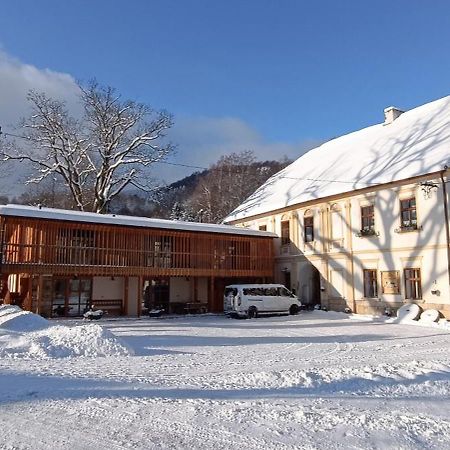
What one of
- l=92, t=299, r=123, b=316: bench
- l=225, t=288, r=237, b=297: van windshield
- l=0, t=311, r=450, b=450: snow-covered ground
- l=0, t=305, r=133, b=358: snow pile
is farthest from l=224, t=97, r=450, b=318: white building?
l=0, t=305, r=133, b=358: snow pile

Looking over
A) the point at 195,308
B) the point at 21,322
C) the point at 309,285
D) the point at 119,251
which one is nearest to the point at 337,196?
the point at 309,285

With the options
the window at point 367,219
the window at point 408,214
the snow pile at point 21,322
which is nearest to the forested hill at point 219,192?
the window at point 367,219

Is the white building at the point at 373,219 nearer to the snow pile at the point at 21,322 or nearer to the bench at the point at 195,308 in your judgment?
the bench at the point at 195,308

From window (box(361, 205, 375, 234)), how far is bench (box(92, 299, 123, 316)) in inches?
494

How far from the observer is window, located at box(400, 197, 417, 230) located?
2059 centimetres

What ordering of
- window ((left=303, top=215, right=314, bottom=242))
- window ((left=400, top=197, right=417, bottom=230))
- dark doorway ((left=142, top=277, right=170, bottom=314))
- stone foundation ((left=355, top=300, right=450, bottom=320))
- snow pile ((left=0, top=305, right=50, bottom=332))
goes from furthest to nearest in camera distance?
window ((left=303, top=215, right=314, bottom=242)), dark doorway ((left=142, top=277, right=170, bottom=314)), window ((left=400, top=197, right=417, bottom=230)), stone foundation ((left=355, top=300, right=450, bottom=320)), snow pile ((left=0, top=305, right=50, bottom=332))

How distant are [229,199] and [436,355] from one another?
121 ft

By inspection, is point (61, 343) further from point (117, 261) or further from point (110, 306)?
point (110, 306)

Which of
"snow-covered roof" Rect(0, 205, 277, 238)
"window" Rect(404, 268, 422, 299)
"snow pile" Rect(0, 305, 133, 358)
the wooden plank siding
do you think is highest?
"snow-covered roof" Rect(0, 205, 277, 238)

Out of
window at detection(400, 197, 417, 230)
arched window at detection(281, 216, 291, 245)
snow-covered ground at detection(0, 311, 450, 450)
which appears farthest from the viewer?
arched window at detection(281, 216, 291, 245)

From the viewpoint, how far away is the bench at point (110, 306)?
22359mm

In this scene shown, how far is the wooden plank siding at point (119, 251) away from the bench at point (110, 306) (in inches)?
101

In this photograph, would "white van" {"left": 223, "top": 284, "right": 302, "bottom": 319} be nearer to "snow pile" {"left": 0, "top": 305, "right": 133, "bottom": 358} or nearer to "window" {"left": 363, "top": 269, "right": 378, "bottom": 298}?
"window" {"left": 363, "top": 269, "right": 378, "bottom": 298}

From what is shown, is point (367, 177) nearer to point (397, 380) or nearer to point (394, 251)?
point (394, 251)
